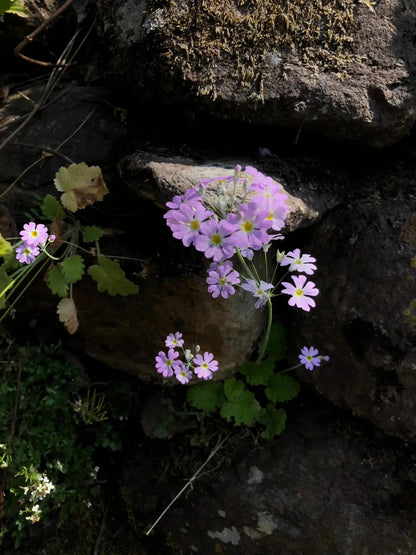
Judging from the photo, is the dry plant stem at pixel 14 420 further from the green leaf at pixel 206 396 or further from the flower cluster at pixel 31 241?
the green leaf at pixel 206 396

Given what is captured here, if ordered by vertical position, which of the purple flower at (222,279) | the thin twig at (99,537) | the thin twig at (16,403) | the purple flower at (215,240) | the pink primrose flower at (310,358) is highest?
the purple flower at (215,240)

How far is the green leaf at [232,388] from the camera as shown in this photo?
2773 mm

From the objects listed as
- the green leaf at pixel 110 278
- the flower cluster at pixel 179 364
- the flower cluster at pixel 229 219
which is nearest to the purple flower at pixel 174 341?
the flower cluster at pixel 179 364

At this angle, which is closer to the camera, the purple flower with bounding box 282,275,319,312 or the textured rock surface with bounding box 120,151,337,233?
the purple flower with bounding box 282,275,319,312

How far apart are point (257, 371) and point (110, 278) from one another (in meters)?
0.89

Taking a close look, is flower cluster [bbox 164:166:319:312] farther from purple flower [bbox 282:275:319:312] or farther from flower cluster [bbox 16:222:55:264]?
flower cluster [bbox 16:222:55:264]

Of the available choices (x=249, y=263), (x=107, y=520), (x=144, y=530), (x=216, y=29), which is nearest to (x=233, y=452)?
(x=144, y=530)

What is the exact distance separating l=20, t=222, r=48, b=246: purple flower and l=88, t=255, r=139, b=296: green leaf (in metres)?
0.28

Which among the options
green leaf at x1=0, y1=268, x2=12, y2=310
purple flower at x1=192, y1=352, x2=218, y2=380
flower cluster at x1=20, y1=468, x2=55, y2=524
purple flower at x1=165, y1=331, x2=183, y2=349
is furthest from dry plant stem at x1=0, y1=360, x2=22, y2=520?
purple flower at x1=192, y1=352, x2=218, y2=380

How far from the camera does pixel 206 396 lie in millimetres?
2842

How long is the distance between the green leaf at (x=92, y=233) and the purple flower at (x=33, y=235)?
255mm

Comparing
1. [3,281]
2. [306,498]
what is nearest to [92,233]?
[3,281]

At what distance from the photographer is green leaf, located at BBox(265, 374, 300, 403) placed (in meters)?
2.80

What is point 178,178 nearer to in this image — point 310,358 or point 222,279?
point 222,279
